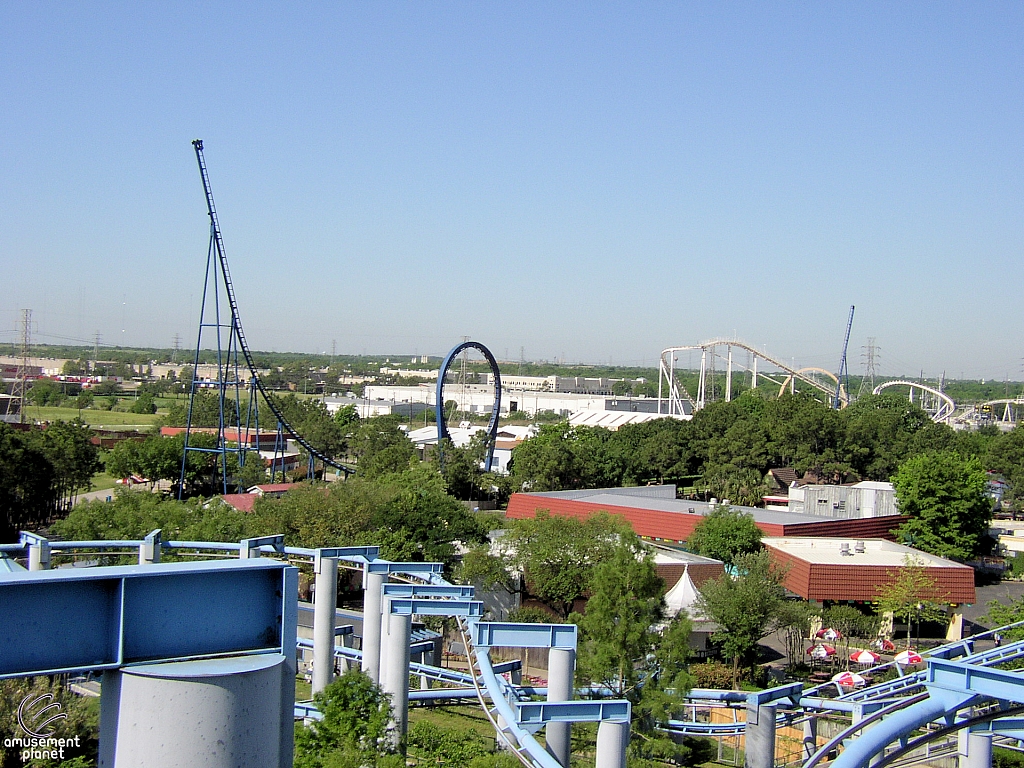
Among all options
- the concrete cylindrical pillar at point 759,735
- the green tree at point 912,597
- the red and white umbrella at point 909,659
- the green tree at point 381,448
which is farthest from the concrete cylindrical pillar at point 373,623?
the green tree at point 381,448

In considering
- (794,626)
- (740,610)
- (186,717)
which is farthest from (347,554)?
(794,626)

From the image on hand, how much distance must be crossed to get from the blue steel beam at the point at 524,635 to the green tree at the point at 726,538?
57.4 ft

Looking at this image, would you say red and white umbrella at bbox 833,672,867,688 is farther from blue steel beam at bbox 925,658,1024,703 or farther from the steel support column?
blue steel beam at bbox 925,658,1024,703

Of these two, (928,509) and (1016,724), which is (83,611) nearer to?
(1016,724)

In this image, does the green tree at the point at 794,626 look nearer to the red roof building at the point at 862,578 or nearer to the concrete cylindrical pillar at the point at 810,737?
the red roof building at the point at 862,578

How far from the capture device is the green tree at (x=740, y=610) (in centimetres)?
2012

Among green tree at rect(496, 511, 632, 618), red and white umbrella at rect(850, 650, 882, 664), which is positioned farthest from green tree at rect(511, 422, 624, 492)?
red and white umbrella at rect(850, 650, 882, 664)

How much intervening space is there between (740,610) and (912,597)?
19.4ft

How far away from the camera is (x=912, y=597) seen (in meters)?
23.7

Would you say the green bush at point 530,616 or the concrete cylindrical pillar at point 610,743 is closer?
the concrete cylindrical pillar at point 610,743

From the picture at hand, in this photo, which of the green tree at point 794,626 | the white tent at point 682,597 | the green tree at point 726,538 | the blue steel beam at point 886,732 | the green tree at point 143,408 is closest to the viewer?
the blue steel beam at point 886,732

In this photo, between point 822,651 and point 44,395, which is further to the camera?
point 44,395

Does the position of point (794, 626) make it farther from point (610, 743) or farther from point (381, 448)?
point (381, 448)

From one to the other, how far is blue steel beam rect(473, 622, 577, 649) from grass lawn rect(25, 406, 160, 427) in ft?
220
